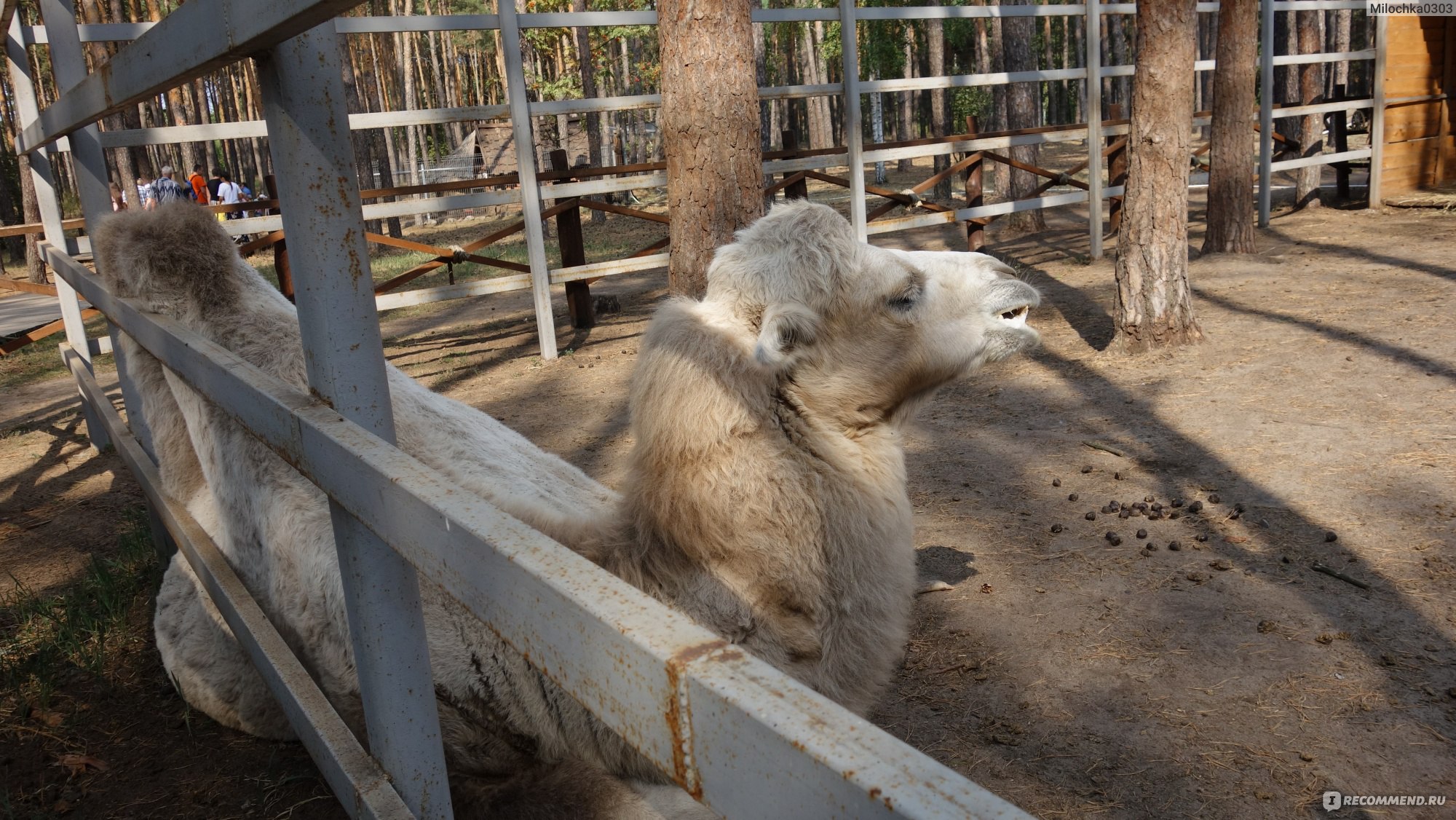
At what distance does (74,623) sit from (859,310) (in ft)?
9.95

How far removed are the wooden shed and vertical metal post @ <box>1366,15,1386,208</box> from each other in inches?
14.0

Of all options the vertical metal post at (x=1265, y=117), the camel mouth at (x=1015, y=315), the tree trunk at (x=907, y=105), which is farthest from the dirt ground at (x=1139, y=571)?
the tree trunk at (x=907, y=105)

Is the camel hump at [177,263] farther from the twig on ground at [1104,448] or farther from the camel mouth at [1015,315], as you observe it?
the twig on ground at [1104,448]

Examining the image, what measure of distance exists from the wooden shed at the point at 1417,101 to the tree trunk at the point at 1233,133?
5.16 metres

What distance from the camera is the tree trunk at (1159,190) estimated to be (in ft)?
21.6

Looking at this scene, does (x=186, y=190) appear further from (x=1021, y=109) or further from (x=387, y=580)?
(x=387, y=580)

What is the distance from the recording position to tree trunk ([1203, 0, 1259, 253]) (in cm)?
956

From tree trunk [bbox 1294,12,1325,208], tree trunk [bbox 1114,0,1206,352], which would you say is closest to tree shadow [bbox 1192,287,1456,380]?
tree trunk [bbox 1114,0,1206,352]

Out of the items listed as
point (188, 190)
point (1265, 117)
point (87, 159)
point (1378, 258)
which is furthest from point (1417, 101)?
point (188, 190)

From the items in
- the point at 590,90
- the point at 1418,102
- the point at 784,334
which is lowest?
the point at 784,334

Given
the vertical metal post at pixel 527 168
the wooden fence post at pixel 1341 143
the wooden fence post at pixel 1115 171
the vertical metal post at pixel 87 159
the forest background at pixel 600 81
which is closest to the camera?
the vertical metal post at pixel 87 159

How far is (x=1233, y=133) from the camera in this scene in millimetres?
9820

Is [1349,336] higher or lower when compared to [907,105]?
lower

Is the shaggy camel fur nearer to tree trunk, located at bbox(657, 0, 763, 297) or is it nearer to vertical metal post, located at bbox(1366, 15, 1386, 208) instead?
tree trunk, located at bbox(657, 0, 763, 297)
